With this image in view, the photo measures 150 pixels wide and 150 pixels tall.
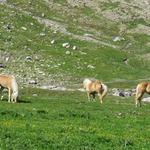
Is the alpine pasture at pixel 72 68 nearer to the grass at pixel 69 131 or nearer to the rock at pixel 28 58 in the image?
the grass at pixel 69 131

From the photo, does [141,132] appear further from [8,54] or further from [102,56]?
[102,56]

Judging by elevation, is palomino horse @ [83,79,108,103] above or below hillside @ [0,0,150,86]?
below

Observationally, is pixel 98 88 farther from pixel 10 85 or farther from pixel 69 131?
pixel 69 131

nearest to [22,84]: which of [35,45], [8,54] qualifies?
[8,54]

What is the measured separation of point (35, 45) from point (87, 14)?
3237 cm

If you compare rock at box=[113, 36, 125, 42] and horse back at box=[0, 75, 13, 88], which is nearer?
horse back at box=[0, 75, 13, 88]

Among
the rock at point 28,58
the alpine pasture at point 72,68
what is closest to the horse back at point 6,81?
the alpine pasture at point 72,68

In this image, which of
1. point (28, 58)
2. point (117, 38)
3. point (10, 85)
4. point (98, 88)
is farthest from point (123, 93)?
point (117, 38)

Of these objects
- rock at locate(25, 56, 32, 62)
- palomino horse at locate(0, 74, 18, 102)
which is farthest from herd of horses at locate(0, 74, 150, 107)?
rock at locate(25, 56, 32, 62)

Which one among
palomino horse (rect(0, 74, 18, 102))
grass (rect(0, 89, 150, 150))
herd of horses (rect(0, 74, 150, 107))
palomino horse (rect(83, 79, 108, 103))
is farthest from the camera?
palomino horse (rect(83, 79, 108, 103))

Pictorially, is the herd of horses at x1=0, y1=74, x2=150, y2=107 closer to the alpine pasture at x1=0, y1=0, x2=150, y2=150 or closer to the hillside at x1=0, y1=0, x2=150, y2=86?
the alpine pasture at x1=0, y1=0, x2=150, y2=150

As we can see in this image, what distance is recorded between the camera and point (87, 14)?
131625mm

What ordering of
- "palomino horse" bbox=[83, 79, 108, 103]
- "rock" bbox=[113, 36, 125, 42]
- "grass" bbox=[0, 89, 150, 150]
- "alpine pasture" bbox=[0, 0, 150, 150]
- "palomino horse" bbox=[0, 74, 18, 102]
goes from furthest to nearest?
"rock" bbox=[113, 36, 125, 42] < "palomino horse" bbox=[83, 79, 108, 103] < "palomino horse" bbox=[0, 74, 18, 102] < "alpine pasture" bbox=[0, 0, 150, 150] < "grass" bbox=[0, 89, 150, 150]

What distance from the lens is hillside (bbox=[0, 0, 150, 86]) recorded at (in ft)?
293
